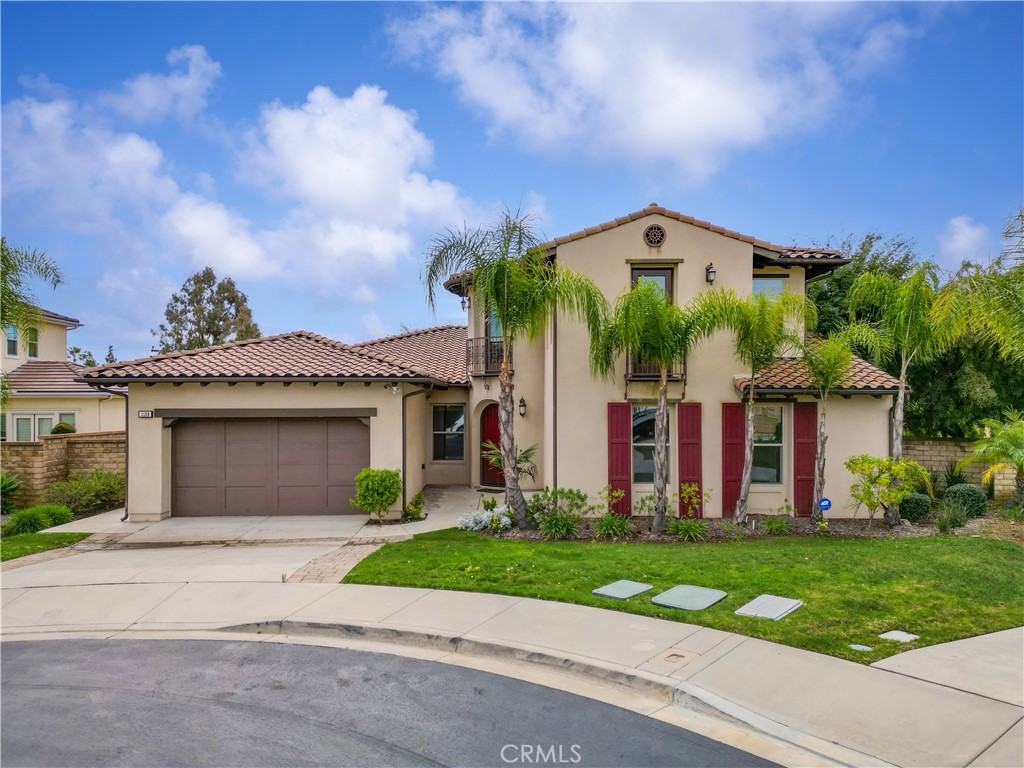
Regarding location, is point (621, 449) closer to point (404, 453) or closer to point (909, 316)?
point (404, 453)

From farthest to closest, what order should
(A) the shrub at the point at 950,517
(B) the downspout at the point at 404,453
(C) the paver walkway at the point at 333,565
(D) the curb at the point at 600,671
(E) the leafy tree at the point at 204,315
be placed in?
(E) the leafy tree at the point at 204,315 → (B) the downspout at the point at 404,453 → (A) the shrub at the point at 950,517 → (C) the paver walkway at the point at 333,565 → (D) the curb at the point at 600,671

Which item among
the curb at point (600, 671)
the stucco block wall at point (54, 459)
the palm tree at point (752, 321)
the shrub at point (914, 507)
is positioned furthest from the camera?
the stucco block wall at point (54, 459)

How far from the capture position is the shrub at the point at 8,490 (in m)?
15.6

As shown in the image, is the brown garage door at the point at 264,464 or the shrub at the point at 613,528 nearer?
the shrub at the point at 613,528

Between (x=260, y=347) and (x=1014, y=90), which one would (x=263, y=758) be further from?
(x=1014, y=90)

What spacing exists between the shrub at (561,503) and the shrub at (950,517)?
6.77 metres

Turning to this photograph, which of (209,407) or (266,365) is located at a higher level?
(266,365)

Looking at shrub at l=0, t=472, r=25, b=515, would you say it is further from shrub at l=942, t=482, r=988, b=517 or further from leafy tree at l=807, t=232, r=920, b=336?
leafy tree at l=807, t=232, r=920, b=336

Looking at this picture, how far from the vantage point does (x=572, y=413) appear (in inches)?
519

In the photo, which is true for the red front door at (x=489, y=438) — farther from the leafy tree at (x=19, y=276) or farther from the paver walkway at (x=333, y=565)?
the leafy tree at (x=19, y=276)

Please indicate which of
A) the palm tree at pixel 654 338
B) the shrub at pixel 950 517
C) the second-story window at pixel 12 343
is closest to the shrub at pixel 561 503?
the palm tree at pixel 654 338

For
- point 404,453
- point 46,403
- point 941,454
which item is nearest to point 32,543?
point 404,453

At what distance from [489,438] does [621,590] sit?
10039mm

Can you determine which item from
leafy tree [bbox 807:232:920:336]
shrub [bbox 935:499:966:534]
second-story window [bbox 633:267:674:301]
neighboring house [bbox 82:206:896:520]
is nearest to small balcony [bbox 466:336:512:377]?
neighboring house [bbox 82:206:896:520]
